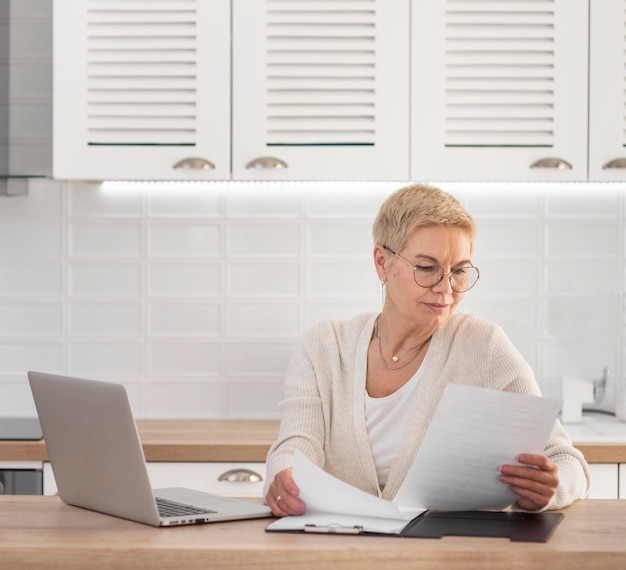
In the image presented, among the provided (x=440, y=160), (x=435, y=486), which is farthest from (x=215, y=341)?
(x=435, y=486)

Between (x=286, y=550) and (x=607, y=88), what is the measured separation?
6.36 feet

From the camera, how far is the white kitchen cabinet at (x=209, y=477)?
8.73 feet

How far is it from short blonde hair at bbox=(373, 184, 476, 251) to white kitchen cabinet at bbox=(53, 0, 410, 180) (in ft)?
2.61

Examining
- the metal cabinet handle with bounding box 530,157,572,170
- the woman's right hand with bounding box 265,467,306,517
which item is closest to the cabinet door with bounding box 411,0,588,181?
the metal cabinet handle with bounding box 530,157,572,170

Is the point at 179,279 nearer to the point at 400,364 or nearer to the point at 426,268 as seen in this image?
the point at 400,364

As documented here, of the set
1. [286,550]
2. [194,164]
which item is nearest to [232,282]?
Result: [194,164]

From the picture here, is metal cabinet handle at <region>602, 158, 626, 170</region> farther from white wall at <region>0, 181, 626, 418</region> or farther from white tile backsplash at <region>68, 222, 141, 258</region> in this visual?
white tile backsplash at <region>68, 222, 141, 258</region>

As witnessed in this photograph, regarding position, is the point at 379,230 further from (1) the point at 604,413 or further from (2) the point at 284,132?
(1) the point at 604,413

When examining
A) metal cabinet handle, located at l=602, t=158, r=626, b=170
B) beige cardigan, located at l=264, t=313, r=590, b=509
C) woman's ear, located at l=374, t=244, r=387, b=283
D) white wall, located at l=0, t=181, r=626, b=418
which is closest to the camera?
beige cardigan, located at l=264, t=313, r=590, b=509

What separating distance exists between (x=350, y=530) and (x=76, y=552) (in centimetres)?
41

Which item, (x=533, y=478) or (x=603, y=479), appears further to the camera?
(x=603, y=479)

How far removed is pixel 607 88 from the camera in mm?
2811

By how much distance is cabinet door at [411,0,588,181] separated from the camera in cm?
281

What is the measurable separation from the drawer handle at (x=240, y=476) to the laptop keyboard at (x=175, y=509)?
0.95 meters
